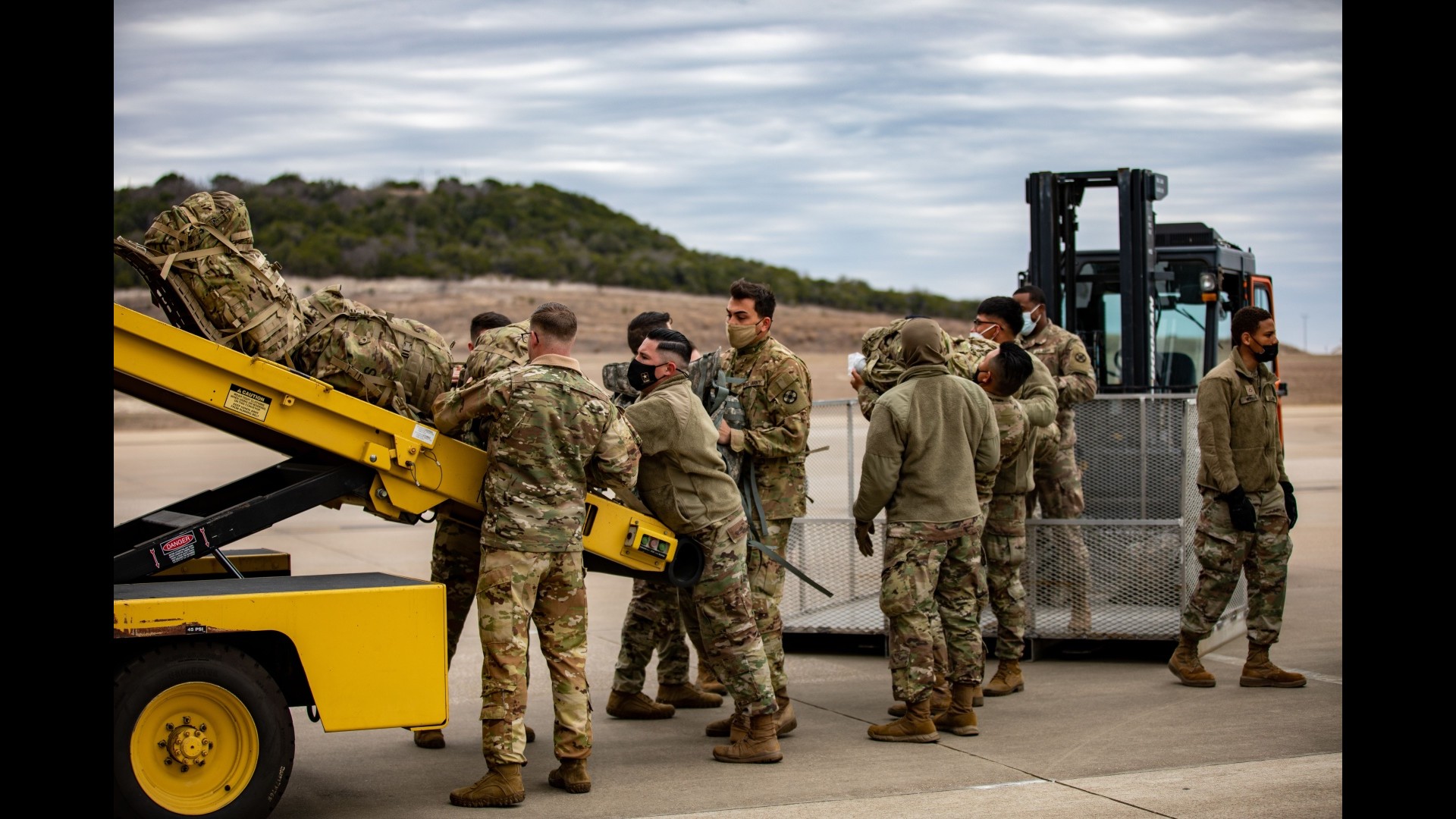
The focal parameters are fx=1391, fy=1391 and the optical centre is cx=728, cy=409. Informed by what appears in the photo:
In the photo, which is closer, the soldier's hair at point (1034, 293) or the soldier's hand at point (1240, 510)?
the soldier's hand at point (1240, 510)

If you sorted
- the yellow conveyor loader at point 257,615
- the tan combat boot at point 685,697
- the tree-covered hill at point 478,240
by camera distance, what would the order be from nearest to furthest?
the yellow conveyor loader at point 257,615, the tan combat boot at point 685,697, the tree-covered hill at point 478,240

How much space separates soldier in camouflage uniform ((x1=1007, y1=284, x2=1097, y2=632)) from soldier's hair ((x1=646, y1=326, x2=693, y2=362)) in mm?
2857

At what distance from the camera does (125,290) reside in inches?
1932

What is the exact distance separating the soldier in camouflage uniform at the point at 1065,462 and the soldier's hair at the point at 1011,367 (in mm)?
1203

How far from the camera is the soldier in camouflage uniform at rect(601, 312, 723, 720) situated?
6.84 metres

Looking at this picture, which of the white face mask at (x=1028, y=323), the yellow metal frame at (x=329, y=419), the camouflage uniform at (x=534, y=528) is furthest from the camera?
the white face mask at (x=1028, y=323)

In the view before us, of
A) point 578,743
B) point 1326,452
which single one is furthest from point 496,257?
point 578,743

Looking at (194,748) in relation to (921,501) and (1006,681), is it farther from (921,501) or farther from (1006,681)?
(1006,681)

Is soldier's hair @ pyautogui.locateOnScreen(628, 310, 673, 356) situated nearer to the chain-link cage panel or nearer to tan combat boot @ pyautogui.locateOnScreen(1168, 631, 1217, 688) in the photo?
the chain-link cage panel

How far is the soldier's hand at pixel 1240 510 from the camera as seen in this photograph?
7551 millimetres

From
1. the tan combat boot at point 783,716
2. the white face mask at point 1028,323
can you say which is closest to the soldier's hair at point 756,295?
the tan combat boot at point 783,716

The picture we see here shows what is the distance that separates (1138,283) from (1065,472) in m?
1.85

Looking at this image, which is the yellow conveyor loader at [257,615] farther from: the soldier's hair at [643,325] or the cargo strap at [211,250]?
the soldier's hair at [643,325]

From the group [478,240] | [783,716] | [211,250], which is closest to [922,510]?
[783,716]
